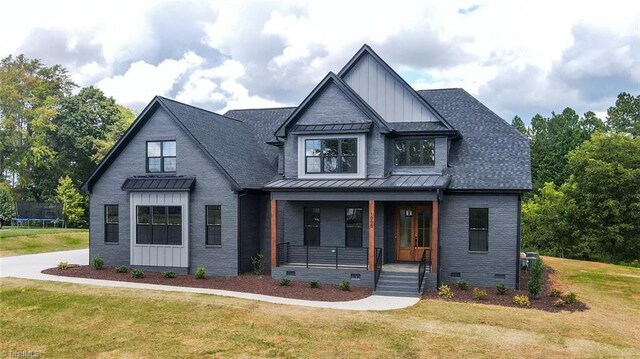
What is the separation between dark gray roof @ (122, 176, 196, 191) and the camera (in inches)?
856

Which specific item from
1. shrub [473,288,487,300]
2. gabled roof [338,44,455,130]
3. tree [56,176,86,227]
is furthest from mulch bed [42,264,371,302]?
tree [56,176,86,227]

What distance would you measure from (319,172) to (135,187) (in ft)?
27.6

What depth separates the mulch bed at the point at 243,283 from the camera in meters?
17.8

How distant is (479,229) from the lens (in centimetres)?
1983

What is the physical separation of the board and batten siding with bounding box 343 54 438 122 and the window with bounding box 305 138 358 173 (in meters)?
2.22

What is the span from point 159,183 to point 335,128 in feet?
27.5

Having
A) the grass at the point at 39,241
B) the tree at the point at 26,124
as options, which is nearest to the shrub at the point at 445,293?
the grass at the point at 39,241

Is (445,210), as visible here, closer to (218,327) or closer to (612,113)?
(218,327)

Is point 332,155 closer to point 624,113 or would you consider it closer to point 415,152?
point 415,152

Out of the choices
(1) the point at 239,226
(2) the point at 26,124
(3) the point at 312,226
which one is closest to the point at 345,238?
(3) the point at 312,226

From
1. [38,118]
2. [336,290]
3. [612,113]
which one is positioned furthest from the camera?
[612,113]

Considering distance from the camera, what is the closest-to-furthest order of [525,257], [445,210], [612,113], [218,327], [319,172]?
[218,327] < [445,210] < [319,172] < [525,257] < [612,113]

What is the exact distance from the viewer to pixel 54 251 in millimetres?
30297

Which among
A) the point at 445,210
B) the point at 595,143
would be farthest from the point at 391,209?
the point at 595,143
